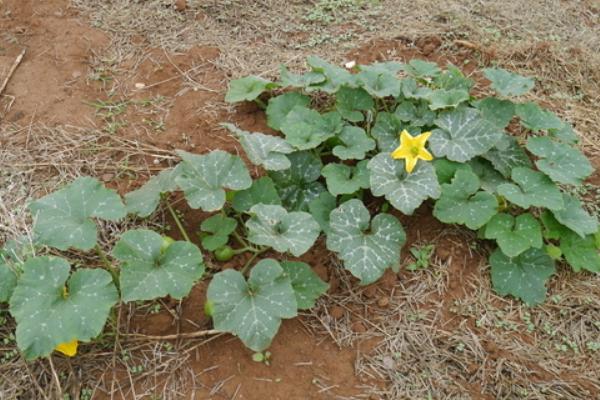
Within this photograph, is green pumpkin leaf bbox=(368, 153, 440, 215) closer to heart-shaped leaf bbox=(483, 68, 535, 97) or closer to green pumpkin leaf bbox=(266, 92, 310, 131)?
green pumpkin leaf bbox=(266, 92, 310, 131)

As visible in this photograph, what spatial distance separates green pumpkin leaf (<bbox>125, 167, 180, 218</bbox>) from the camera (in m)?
2.61

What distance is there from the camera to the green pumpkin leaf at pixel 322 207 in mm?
2701

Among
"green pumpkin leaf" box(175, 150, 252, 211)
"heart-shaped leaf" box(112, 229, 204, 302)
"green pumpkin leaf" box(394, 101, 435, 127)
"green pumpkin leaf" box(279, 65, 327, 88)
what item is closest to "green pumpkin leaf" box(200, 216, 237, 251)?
"green pumpkin leaf" box(175, 150, 252, 211)

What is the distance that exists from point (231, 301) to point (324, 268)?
1.77 feet

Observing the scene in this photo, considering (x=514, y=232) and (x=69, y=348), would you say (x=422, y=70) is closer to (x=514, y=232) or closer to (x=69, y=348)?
(x=514, y=232)

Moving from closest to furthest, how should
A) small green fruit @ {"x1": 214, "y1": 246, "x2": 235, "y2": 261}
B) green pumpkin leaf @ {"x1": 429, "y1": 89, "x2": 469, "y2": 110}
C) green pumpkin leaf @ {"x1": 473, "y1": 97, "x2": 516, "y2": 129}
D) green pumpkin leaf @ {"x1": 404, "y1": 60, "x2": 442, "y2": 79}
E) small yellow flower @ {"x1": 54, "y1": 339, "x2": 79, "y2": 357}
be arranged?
small yellow flower @ {"x1": 54, "y1": 339, "x2": 79, "y2": 357} → small green fruit @ {"x1": 214, "y1": 246, "x2": 235, "y2": 261} → green pumpkin leaf @ {"x1": 429, "y1": 89, "x2": 469, "y2": 110} → green pumpkin leaf @ {"x1": 473, "y1": 97, "x2": 516, "y2": 129} → green pumpkin leaf @ {"x1": 404, "y1": 60, "x2": 442, "y2": 79}

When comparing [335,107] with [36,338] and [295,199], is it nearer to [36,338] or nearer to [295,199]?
[295,199]

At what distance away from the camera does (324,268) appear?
268cm

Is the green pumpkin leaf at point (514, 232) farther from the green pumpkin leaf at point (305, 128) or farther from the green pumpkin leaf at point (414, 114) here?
the green pumpkin leaf at point (305, 128)

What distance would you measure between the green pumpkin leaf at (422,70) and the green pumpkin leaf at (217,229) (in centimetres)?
138

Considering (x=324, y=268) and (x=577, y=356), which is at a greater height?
(x=324, y=268)

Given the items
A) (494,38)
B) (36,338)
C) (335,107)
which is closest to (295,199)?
(335,107)

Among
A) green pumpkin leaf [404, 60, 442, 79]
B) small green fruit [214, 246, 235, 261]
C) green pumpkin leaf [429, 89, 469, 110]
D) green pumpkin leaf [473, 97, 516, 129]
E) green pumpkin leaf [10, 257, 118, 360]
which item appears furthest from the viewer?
green pumpkin leaf [404, 60, 442, 79]

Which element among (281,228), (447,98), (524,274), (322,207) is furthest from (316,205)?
(524,274)
